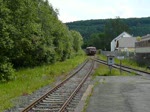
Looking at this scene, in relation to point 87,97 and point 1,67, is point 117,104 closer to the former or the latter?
point 87,97

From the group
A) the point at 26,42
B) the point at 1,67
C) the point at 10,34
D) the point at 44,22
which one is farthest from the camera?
the point at 44,22

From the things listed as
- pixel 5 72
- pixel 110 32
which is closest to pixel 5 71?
pixel 5 72

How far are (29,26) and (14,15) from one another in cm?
186

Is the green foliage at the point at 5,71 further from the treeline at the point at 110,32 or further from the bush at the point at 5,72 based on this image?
the treeline at the point at 110,32

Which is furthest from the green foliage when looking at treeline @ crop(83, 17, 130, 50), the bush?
treeline @ crop(83, 17, 130, 50)

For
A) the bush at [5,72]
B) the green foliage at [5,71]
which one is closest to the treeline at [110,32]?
the green foliage at [5,71]

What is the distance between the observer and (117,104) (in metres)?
14.2

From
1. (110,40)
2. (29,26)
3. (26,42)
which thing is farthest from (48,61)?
(110,40)

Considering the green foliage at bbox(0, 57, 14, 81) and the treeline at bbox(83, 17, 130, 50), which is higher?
the treeline at bbox(83, 17, 130, 50)

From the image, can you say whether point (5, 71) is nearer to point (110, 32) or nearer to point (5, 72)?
point (5, 72)

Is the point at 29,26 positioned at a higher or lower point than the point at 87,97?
higher

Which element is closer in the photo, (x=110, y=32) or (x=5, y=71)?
(x=5, y=71)

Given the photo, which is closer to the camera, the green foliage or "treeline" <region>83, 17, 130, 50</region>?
the green foliage

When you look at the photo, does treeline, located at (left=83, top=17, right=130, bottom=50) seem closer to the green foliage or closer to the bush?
the green foliage
